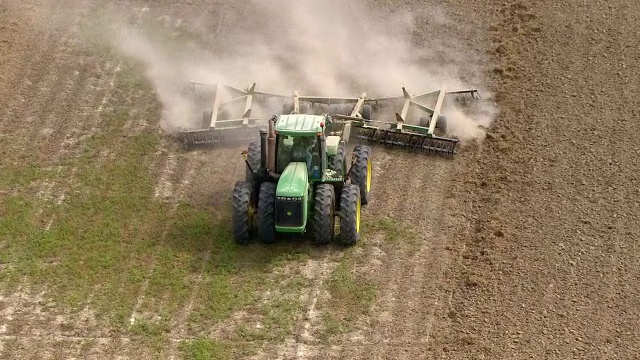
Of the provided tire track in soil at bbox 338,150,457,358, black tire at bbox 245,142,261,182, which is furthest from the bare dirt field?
black tire at bbox 245,142,261,182

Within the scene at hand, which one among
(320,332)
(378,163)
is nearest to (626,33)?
(378,163)

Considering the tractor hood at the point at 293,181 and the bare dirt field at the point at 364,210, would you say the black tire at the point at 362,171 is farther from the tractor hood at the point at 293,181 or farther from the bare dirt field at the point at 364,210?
the tractor hood at the point at 293,181

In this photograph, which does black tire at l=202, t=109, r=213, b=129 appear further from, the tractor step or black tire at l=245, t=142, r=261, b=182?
the tractor step

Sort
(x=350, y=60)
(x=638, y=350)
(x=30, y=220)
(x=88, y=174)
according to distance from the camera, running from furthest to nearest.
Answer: (x=350, y=60), (x=88, y=174), (x=30, y=220), (x=638, y=350)

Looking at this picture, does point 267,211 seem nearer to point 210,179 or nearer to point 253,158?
point 253,158

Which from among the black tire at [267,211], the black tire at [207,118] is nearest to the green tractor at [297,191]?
the black tire at [267,211]

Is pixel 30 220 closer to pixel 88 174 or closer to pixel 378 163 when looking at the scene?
pixel 88 174
